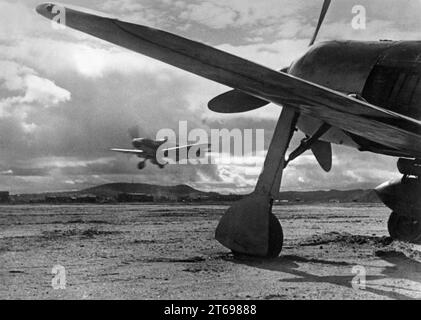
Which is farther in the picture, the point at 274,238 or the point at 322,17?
the point at 322,17

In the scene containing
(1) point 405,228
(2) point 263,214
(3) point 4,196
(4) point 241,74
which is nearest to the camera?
(4) point 241,74

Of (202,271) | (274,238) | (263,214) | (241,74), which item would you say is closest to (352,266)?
(274,238)

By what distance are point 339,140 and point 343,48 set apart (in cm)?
155

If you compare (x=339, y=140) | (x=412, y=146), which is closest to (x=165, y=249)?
(x=339, y=140)

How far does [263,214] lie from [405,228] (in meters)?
4.27

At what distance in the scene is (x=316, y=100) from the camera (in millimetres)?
5832

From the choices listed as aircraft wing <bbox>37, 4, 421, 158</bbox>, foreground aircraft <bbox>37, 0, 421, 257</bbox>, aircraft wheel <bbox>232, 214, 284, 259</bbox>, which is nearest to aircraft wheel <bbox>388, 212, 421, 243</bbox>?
foreground aircraft <bbox>37, 0, 421, 257</bbox>

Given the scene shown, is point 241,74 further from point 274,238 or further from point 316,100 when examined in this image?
point 274,238

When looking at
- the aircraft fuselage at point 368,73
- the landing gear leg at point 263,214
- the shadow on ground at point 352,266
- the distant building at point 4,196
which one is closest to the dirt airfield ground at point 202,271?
the shadow on ground at point 352,266

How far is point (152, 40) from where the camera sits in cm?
528

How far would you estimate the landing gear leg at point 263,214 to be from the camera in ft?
22.9

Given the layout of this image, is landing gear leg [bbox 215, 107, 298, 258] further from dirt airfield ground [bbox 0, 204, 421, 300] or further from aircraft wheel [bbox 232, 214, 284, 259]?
dirt airfield ground [bbox 0, 204, 421, 300]

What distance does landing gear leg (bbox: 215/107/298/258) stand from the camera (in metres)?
6.96
